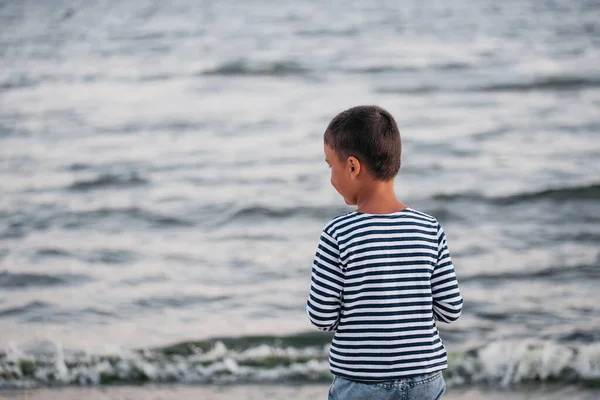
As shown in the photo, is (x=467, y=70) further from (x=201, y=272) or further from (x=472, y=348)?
(x=472, y=348)

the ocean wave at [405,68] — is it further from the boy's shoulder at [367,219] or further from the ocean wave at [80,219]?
the boy's shoulder at [367,219]

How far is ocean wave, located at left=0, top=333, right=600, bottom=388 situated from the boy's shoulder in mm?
2197

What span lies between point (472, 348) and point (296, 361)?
962 mm

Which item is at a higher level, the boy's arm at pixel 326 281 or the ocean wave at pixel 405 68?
the ocean wave at pixel 405 68

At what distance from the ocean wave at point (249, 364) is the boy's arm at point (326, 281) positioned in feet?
7.24

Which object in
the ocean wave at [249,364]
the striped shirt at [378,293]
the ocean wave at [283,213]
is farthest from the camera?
the ocean wave at [283,213]

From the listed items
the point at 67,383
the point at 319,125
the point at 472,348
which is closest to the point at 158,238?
the point at 67,383

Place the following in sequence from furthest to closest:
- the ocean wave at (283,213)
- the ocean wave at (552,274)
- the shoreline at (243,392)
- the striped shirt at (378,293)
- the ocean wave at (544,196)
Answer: the ocean wave at (544,196) → the ocean wave at (283,213) → the ocean wave at (552,274) → the shoreline at (243,392) → the striped shirt at (378,293)

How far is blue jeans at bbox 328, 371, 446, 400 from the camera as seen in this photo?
75.6 inches

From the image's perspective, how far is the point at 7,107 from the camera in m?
11.5

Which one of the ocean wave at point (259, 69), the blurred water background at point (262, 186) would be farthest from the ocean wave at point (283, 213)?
the ocean wave at point (259, 69)

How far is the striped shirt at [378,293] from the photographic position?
189 cm

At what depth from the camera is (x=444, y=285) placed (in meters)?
1.99

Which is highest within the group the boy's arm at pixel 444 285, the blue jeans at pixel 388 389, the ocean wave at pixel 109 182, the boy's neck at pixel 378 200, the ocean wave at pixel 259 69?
the ocean wave at pixel 259 69
